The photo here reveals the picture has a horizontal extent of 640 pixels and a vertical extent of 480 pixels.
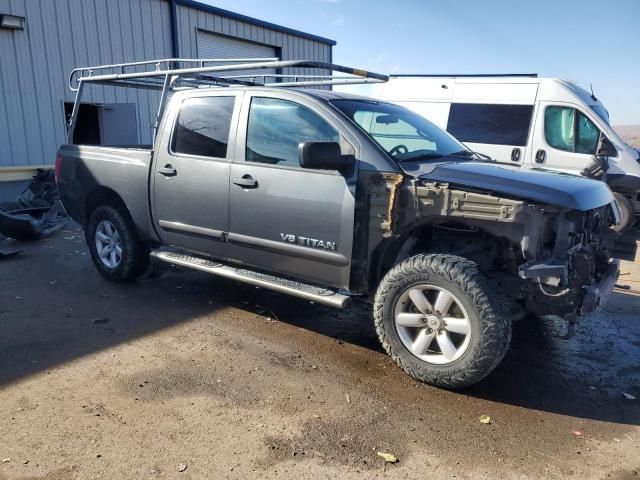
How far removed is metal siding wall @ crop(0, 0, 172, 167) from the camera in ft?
33.0

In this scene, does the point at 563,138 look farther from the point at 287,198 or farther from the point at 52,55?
the point at 52,55

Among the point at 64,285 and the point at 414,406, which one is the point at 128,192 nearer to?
the point at 64,285

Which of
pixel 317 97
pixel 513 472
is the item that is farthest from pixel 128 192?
pixel 513 472

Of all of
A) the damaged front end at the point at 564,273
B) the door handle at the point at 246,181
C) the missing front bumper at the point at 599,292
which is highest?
the door handle at the point at 246,181

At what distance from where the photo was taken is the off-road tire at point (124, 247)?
212 inches

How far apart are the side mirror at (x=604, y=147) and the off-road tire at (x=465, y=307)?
5931mm

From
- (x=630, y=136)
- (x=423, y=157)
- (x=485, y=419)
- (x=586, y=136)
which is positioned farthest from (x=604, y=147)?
(x=630, y=136)

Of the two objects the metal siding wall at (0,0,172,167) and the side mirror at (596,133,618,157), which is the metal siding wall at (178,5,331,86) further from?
the side mirror at (596,133,618,157)

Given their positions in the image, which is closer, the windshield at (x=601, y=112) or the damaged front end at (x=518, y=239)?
the damaged front end at (x=518, y=239)

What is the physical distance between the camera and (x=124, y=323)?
4574 mm

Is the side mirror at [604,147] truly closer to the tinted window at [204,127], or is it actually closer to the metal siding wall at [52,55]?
the tinted window at [204,127]

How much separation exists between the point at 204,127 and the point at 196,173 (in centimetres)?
42

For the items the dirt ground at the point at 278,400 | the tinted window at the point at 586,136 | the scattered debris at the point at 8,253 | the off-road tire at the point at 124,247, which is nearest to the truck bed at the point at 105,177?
the off-road tire at the point at 124,247

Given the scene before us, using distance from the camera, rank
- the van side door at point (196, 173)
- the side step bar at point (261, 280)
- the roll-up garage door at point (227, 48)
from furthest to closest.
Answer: the roll-up garage door at point (227, 48) < the van side door at point (196, 173) < the side step bar at point (261, 280)
